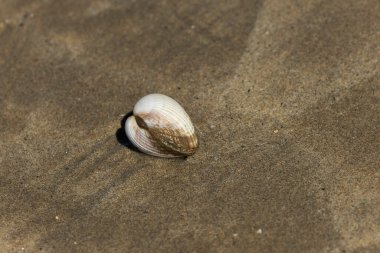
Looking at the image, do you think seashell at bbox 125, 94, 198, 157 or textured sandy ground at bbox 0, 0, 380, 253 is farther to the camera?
seashell at bbox 125, 94, 198, 157

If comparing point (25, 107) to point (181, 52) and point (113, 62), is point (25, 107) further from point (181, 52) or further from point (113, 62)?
point (181, 52)

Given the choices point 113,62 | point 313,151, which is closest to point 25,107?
point 113,62

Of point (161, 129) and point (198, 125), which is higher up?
point (161, 129)

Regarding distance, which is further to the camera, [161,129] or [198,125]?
[198,125]

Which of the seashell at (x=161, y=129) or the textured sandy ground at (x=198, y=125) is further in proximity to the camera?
the seashell at (x=161, y=129)
